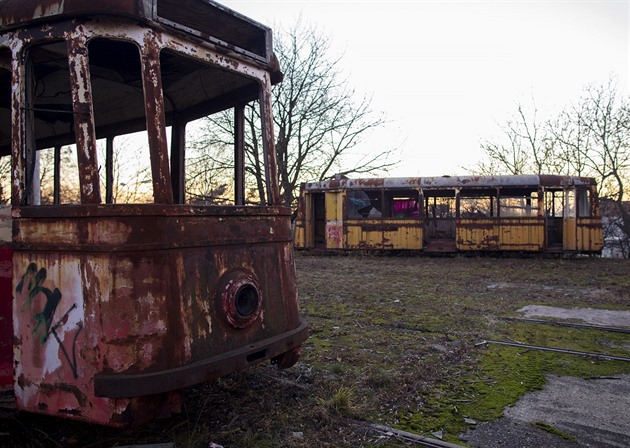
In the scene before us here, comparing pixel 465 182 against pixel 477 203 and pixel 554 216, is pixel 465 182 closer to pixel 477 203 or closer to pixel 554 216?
pixel 477 203

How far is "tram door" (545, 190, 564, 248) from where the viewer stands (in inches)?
630

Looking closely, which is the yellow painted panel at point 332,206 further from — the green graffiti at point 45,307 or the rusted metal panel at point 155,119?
A: the green graffiti at point 45,307

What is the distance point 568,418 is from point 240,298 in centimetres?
243

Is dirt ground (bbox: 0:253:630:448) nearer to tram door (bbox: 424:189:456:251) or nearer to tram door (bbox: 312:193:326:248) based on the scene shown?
tram door (bbox: 424:189:456:251)

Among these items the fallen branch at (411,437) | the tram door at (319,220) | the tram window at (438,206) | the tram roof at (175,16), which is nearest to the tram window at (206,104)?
the tram roof at (175,16)

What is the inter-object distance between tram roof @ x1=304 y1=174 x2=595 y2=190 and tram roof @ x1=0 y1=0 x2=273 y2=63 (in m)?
13.9

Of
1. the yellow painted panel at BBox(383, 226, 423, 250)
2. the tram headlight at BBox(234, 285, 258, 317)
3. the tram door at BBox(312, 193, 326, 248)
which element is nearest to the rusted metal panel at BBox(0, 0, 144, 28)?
the tram headlight at BBox(234, 285, 258, 317)

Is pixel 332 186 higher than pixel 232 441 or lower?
higher

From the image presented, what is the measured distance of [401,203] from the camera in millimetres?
17156

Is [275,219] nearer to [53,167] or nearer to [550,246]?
[53,167]

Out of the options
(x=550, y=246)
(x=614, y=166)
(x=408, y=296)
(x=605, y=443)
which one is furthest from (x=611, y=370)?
(x=614, y=166)

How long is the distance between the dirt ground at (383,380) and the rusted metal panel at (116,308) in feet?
1.70

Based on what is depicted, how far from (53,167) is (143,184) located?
1863 millimetres

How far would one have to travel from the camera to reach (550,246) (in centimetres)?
1599
